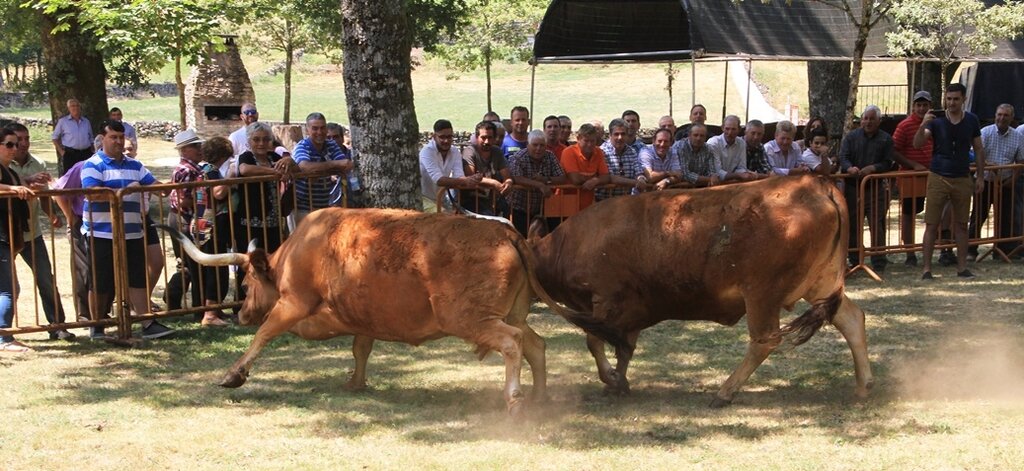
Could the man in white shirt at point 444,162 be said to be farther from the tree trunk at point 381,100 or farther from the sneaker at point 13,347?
the sneaker at point 13,347

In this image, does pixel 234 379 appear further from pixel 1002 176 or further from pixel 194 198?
pixel 1002 176

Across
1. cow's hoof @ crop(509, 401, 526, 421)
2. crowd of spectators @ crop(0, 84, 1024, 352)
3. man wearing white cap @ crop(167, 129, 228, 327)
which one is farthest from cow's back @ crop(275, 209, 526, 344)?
man wearing white cap @ crop(167, 129, 228, 327)

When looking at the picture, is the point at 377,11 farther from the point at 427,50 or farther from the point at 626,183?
the point at 427,50

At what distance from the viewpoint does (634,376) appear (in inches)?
317

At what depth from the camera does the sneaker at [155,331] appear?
30.4 feet

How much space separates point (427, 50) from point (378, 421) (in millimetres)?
22615

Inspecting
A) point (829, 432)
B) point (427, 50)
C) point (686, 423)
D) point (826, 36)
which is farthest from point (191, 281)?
point (427, 50)

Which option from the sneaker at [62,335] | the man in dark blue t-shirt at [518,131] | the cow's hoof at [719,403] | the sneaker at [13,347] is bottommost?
the cow's hoof at [719,403]

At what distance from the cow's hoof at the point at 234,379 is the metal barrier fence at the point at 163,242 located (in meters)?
1.83

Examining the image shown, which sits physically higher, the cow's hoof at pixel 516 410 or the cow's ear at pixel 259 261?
the cow's ear at pixel 259 261

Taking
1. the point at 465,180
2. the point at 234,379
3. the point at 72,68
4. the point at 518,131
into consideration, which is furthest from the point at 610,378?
the point at 72,68

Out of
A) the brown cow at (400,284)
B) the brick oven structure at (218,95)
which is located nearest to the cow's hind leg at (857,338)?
the brown cow at (400,284)

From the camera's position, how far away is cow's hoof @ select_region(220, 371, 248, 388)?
7410 millimetres

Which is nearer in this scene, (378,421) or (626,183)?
(378,421)
